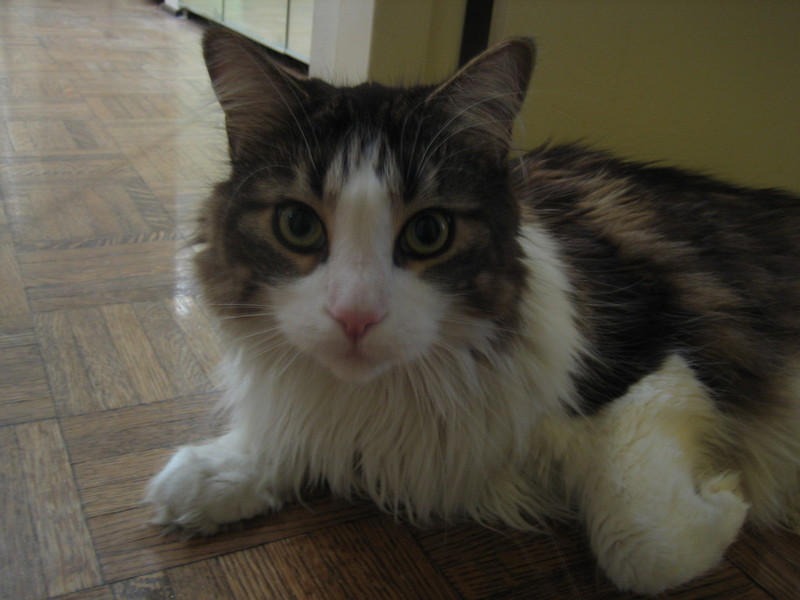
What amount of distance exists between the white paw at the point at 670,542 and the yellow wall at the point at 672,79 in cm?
116

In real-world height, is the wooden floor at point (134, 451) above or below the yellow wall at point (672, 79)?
below

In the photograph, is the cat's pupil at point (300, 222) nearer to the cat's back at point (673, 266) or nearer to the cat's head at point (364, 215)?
the cat's head at point (364, 215)

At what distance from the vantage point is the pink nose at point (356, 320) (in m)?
0.83

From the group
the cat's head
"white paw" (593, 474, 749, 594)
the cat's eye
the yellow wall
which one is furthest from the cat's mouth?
the yellow wall

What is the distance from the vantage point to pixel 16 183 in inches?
82.3

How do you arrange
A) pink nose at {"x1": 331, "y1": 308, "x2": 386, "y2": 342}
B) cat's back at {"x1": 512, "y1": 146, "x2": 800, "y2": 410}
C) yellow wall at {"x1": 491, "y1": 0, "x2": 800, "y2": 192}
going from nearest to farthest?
pink nose at {"x1": 331, "y1": 308, "x2": 386, "y2": 342}
cat's back at {"x1": 512, "y1": 146, "x2": 800, "y2": 410}
yellow wall at {"x1": 491, "y1": 0, "x2": 800, "y2": 192}

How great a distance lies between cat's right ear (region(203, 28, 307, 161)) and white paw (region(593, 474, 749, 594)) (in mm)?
718

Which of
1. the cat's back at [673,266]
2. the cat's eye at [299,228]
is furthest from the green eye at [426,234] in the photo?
the cat's back at [673,266]

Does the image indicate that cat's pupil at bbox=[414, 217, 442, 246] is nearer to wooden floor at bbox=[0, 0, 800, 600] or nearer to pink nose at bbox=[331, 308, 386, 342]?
pink nose at bbox=[331, 308, 386, 342]

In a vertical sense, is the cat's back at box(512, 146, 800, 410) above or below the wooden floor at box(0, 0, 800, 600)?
above

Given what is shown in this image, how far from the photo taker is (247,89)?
3.27ft

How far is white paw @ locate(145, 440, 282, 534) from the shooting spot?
1019 millimetres

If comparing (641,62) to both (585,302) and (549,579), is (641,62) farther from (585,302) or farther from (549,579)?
(549,579)

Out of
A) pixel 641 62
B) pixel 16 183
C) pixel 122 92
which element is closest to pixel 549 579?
pixel 641 62
